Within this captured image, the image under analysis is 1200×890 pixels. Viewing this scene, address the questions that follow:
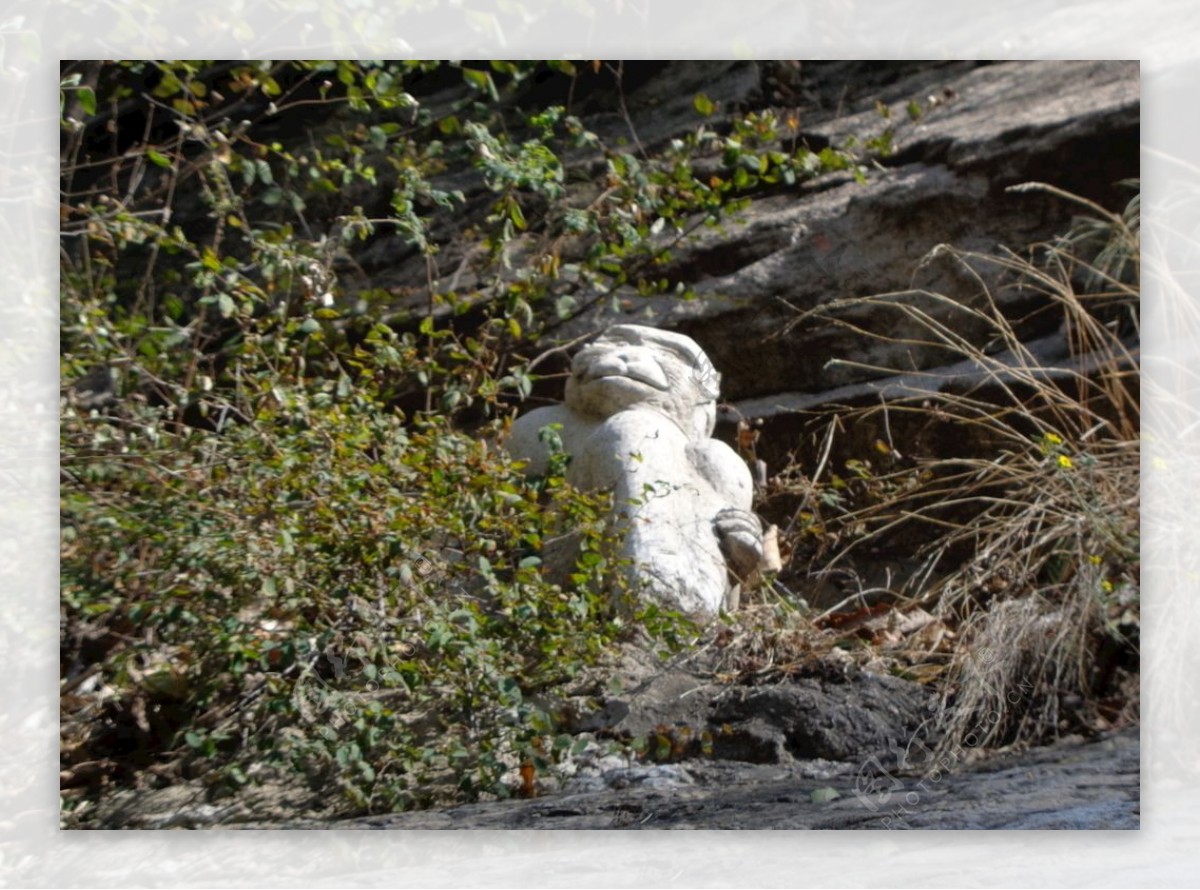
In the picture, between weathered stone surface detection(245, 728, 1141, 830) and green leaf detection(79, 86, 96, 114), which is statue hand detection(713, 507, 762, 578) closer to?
weathered stone surface detection(245, 728, 1141, 830)

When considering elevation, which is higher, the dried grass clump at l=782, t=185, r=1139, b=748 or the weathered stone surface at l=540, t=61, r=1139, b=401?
the weathered stone surface at l=540, t=61, r=1139, b=401

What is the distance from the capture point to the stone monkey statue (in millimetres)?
3607

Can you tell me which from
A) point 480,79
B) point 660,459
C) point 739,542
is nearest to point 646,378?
point 660,459

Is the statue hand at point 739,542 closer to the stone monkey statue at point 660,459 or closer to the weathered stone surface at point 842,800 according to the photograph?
the stone monkey statue at point 660,459

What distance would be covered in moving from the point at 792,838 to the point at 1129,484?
39.4 inches

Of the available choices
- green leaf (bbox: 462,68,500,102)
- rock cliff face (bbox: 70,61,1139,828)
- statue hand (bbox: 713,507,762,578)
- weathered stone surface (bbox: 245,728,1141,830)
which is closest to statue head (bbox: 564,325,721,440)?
rock cliff face (bbox: 70,61,1139,828)

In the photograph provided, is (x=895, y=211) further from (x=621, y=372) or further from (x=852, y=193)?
(x=621, y=372)

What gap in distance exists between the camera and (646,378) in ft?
12.6

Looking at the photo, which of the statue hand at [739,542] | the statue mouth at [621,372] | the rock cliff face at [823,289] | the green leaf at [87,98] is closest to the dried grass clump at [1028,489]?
the rock cliff face at [823,289]

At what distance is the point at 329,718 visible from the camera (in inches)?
131

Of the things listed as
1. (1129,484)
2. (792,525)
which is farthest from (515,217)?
(1129,484)

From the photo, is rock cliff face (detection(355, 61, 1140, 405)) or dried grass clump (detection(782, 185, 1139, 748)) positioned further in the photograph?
rock cliff face (detection(355, 61, 1140, 405))

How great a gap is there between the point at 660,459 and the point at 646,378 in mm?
207

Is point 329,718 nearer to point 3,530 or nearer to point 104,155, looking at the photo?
point 3,530
